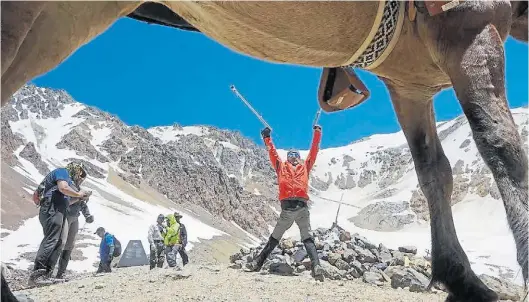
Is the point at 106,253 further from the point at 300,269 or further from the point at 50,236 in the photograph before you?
the point at 50,236

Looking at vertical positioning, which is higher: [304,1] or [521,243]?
[304,1]

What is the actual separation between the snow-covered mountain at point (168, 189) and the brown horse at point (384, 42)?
49.8 metres

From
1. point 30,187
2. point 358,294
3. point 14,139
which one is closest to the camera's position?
point 358,294

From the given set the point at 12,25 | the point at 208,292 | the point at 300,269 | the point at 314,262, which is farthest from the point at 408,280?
the point at 12,25

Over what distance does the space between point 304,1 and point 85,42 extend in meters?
1.44

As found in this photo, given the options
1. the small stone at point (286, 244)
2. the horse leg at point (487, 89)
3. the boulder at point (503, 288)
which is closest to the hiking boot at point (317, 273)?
the boulder at point (503, 288)

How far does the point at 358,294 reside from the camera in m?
6.72

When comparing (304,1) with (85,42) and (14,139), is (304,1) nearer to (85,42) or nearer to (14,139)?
(85,42)

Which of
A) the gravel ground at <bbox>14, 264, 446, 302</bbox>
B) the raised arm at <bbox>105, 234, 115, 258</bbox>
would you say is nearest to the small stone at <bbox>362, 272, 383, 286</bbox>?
the gravel ground at <bbox>14, 264, 446, 302</bbox>

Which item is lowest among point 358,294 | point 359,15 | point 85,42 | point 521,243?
point 358,294

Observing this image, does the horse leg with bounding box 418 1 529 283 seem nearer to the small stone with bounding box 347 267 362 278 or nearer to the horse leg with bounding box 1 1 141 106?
the horse leg with bounding box 1 1 141 106

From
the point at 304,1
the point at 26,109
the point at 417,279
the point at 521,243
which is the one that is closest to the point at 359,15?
the point at 304,1

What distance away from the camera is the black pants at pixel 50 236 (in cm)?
891

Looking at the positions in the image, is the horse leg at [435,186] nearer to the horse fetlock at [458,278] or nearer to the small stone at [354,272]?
the horse fetlock at [458,278]
